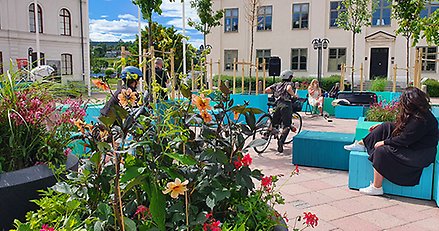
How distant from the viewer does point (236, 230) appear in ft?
5.49

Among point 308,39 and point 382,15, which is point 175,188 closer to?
point 308,39

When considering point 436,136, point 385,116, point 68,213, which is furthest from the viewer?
point 385,116

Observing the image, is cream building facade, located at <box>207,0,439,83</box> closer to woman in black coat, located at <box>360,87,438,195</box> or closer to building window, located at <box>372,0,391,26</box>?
building window, located at <box>372,0,391,26</box>

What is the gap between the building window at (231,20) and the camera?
28.2m

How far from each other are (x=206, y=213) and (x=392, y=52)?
84.6 feet

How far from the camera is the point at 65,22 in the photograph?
2933cm

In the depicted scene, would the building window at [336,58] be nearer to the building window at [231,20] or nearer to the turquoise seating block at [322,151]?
the building window at [231,20]

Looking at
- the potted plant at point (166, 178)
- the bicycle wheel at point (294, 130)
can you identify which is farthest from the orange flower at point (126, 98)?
the bicycle wheel at point (294, 130)

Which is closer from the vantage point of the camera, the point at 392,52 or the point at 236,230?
the point at 236,230

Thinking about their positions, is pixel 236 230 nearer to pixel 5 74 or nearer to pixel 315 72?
pixel 5 74

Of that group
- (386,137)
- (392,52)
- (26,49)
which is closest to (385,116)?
(386,137)

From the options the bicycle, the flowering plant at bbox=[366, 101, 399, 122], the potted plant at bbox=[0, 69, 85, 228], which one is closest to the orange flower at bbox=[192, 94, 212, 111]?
the bicycle

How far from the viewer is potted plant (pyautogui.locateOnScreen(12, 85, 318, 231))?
1.62m

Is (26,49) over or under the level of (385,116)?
over
